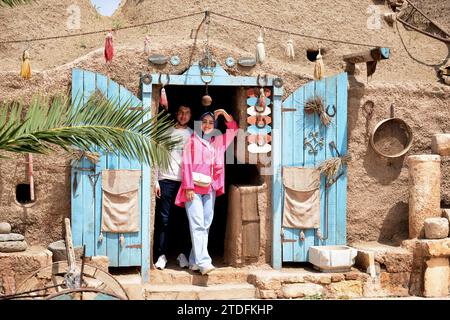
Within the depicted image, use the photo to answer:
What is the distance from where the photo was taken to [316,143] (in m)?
9.60

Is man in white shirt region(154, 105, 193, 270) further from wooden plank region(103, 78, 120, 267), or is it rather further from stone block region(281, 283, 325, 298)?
stone block region(281, 283, 325, 298)

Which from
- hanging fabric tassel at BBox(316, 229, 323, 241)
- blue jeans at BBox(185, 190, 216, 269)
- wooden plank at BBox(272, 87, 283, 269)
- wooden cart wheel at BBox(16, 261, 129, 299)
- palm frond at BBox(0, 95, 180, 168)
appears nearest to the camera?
palm frond at BBox(0, 95, 180, 168)

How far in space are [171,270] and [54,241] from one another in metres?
1.43

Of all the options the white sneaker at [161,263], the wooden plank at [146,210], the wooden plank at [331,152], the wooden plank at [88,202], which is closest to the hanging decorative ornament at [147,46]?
the wooden plank at [146,210]

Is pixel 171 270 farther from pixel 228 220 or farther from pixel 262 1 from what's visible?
pixel 262 1

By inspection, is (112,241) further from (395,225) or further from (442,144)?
(442,144)

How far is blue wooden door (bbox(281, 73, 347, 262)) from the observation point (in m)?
9.55

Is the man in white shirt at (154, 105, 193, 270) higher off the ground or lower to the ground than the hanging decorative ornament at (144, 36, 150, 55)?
lower

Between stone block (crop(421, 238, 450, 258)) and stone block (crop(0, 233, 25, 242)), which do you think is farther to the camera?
stone block (crop(421, 238, 450, 258))

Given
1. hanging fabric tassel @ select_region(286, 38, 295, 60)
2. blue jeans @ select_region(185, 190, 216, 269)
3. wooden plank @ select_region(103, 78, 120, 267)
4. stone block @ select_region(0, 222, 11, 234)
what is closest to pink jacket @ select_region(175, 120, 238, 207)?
blue jeans @ select_region(185, 190, 216, 269)

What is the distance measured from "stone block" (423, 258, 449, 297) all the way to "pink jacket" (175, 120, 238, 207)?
105 inches

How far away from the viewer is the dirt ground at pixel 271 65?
30.1ft

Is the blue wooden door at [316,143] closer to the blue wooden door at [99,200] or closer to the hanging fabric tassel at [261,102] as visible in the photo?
the hanging fabric tassel at [261,102]

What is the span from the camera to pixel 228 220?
9.98 meters
